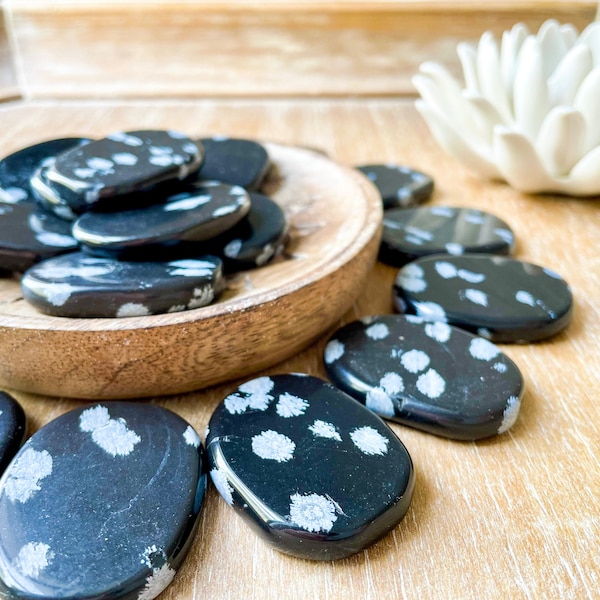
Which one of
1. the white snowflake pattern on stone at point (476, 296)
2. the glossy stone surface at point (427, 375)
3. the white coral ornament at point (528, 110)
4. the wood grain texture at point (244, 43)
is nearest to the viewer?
the glossy stone surface at point (427, 375)

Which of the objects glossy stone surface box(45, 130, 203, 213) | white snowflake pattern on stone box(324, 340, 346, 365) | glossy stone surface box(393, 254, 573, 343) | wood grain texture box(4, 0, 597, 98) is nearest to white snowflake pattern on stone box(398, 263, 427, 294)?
glossy stone surface box(393, 254, 573, 343)

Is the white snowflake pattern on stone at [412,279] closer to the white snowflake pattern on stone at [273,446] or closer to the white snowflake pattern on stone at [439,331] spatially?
the white snowflake pattern on stone at [439,331]

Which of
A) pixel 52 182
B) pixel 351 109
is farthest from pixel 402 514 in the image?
pixel 351 109

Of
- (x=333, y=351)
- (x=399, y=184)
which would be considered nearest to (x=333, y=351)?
(x=333, y=351)

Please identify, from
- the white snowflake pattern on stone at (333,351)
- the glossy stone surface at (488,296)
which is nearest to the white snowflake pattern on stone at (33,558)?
the white snowflake pattern on stone at (333,351)

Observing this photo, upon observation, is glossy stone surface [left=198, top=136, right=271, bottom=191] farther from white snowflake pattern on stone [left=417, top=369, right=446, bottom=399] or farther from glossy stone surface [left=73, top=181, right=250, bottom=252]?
white snowflake pattern on stone [left=417, top=369, right=446, bottom=399]

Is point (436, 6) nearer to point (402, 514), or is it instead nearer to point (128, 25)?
point (128, 25)

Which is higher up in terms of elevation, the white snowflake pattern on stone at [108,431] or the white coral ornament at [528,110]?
the white coral ornament at [528,110]

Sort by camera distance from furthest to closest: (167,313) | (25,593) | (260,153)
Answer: (260,153) < (167,313) < (25,593)
